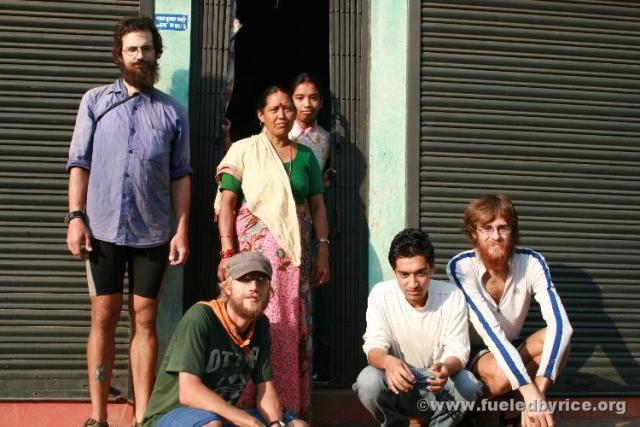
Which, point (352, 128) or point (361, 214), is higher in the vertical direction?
point (352, 128)

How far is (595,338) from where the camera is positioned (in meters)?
5.90

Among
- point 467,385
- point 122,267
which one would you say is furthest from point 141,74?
point 467,385

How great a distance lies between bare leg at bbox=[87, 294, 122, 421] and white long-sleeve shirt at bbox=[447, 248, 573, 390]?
1.97 metres

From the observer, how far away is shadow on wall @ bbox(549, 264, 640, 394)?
5.86 m

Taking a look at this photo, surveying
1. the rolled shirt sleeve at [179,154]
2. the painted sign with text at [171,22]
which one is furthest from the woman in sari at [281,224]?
the painted sign with text at [171,22]

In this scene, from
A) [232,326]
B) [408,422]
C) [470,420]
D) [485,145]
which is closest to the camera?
[232,326]

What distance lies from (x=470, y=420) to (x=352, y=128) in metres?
2.04

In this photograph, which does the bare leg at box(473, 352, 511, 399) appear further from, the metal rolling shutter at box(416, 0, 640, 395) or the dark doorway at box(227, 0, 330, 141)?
the dark doorway at box(227, 0, 330, 141)

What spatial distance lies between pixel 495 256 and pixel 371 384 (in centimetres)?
112

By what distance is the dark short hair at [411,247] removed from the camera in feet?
15.2

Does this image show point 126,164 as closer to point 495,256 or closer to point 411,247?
point 411,247

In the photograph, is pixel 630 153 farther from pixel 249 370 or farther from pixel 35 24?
pixel 35 24

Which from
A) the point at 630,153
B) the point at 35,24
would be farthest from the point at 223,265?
the point at 630,153

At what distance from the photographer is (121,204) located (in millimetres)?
4750
